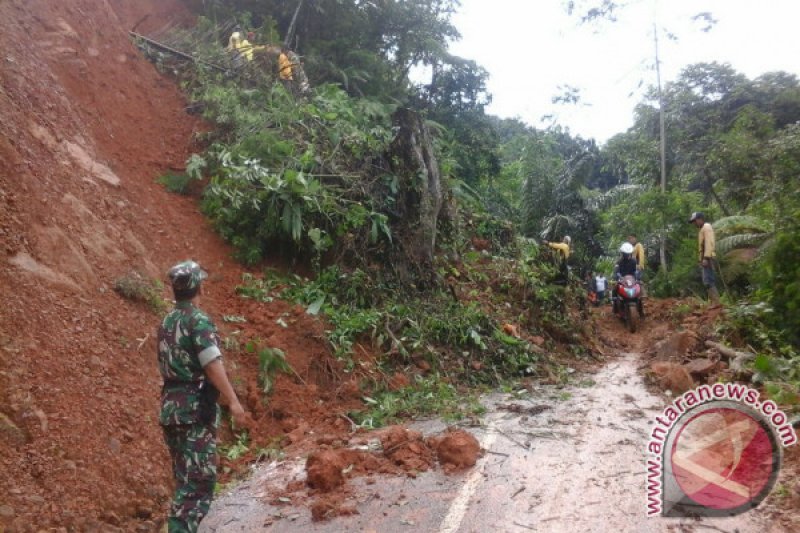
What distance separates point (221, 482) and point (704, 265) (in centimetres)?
895

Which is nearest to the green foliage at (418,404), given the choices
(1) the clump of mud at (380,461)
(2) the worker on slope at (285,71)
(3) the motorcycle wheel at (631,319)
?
(1) the clump of mud at (380,461)

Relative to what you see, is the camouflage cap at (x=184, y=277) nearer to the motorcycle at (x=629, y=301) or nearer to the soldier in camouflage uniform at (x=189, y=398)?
the soldier in camouflage uniform at (x=189, y=398)

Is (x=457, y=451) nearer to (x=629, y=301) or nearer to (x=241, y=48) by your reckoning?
(x=629, y=301)

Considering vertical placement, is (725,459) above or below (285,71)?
below

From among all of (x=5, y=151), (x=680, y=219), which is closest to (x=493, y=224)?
(x=680, y=219)

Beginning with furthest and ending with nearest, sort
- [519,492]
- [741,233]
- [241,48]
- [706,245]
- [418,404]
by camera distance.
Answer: [741,233] < [241,48] < [706,245] < [418,404] < [519,492]

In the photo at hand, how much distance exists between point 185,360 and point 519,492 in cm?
252

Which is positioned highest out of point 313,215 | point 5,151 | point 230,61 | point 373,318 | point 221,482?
point 230,61

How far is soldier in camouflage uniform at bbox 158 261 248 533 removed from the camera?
3.65 meters

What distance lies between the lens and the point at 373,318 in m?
8.07

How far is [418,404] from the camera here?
681 centimetres

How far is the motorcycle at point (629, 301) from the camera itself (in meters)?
13.0

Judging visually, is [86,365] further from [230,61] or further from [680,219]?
[680,219]

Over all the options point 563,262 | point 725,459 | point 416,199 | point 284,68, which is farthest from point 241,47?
point 725,459
